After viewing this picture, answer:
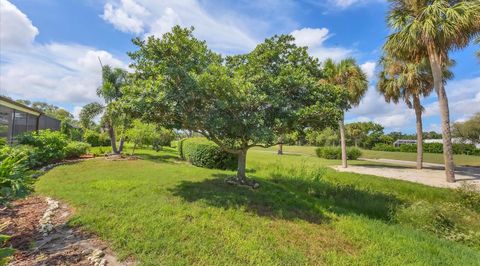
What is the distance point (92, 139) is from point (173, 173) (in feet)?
67.1

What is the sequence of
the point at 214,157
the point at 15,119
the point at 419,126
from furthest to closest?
1. the point at 419,126
2. the point at 15,119
3. the point at 214,157

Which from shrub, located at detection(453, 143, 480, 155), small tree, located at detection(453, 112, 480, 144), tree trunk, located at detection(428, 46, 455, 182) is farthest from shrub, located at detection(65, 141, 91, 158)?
small tree, located at detection(453, 112, 480, 144)

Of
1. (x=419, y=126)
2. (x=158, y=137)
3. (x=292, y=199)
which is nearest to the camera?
(x=292, y=199)

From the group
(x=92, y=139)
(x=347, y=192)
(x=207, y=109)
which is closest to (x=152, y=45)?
(x=207, y=109)

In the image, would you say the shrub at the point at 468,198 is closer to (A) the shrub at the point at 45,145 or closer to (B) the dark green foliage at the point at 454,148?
(A) the shrub at the point at 45,145

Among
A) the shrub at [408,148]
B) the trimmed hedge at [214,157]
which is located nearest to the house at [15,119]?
the trimmed hedge at [214,157]

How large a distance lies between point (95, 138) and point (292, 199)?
80.8ft

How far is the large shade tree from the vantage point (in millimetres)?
5703

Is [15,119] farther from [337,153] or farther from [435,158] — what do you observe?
[435,158]

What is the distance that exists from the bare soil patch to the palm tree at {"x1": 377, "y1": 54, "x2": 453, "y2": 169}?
16376mm

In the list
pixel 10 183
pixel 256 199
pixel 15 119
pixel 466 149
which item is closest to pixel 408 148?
pixel 466 149

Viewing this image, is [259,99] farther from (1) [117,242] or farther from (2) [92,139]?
(2) [92,139]

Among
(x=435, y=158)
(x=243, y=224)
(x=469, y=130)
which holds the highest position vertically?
(x=469, y=130)

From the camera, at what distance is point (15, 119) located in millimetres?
14289
